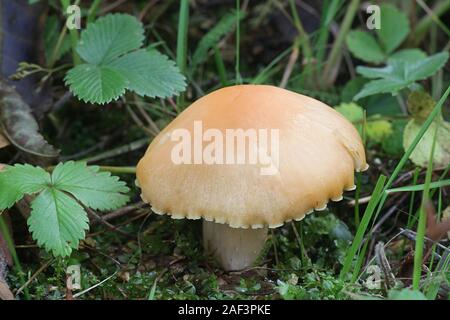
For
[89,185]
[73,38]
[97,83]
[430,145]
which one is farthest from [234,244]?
[73,38]

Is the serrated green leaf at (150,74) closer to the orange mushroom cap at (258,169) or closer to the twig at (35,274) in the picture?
the orange mushroom cap at (258,169)

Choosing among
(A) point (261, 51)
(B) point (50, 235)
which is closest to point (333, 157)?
(B) point (50, 235)

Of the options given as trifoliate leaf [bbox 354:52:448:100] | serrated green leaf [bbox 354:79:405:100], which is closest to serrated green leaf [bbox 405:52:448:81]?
trifoliate leaf [bbox 354:52:448:100]

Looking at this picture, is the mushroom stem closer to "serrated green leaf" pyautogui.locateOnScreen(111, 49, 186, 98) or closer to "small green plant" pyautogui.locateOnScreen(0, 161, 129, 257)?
"small green plant" pyautogui.locateOnScreen(0, 161, 129, 257)

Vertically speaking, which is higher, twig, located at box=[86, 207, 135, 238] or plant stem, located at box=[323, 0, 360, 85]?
plant stem, located at box=[323, 0, 360, 85]

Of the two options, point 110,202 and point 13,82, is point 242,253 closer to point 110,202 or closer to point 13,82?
point 110,202

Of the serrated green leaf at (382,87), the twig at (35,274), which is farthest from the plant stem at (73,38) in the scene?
the serrated green leaf at (382,87)
